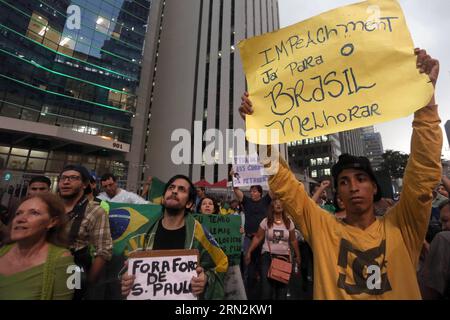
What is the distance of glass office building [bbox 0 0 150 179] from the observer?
88.5 feet

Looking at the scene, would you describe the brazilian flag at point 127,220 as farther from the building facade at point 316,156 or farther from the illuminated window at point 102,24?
the building facade at point 316,156

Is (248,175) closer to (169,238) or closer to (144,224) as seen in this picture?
(144,224)

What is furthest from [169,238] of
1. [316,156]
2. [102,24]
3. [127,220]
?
[316,156]

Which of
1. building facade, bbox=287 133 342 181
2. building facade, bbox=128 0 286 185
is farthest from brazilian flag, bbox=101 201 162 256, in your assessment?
building facade, bbox=287 133 342 181

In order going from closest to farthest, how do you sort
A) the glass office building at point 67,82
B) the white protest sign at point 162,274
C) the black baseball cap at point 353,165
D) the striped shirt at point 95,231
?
the black baseball cap at point 353,165, the white protest sign at point 162,274, the striped shirt at point 95,231, the glass office building at point 67,82

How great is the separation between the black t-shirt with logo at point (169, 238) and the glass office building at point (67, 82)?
30.6m

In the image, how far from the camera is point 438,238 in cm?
224

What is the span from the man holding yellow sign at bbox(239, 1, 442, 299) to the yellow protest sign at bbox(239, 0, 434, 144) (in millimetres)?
11

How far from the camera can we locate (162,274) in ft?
7.55

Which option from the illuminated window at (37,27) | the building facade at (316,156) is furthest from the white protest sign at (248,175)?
the building facade at (316,156)

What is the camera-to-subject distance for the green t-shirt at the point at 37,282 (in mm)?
1847

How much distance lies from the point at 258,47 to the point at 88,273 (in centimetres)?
299

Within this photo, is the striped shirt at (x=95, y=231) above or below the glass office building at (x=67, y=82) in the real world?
below
